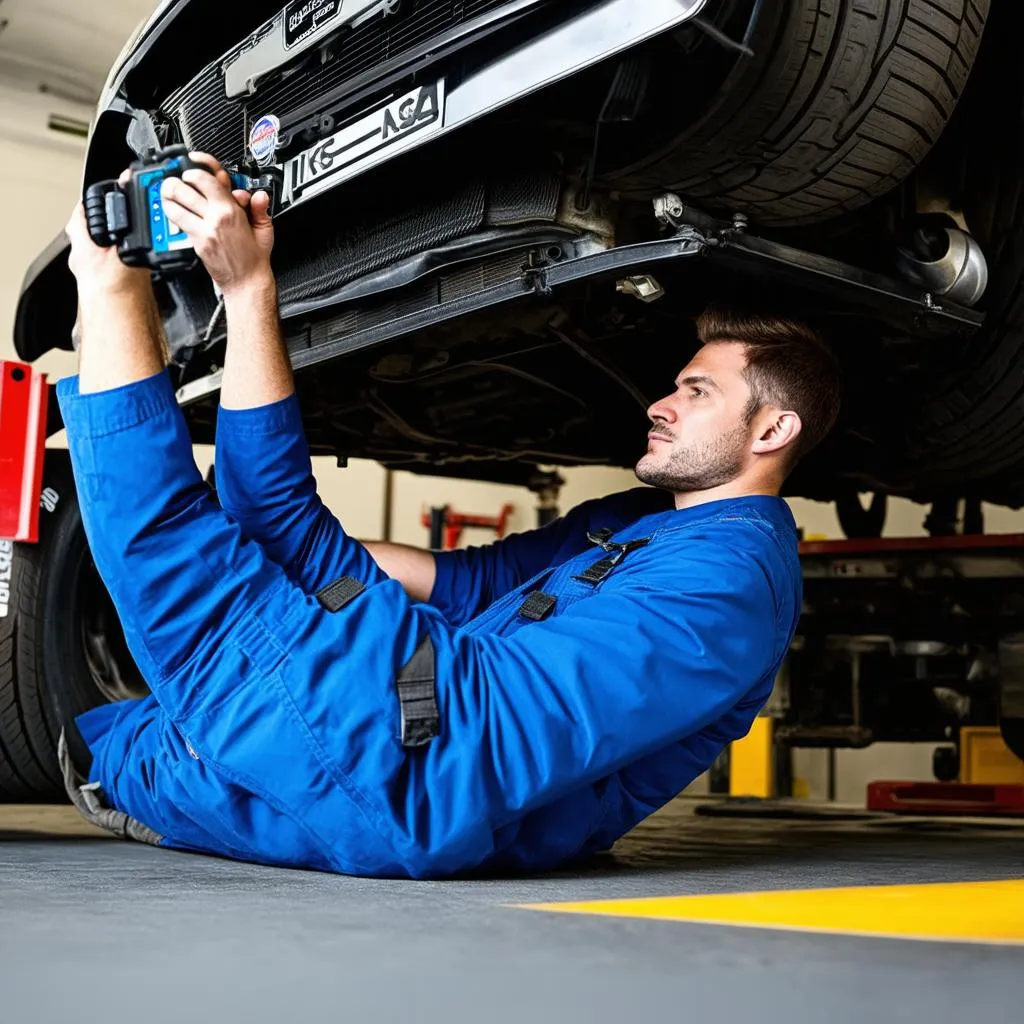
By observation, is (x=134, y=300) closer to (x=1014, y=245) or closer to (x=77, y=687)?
(x=77, y=687)

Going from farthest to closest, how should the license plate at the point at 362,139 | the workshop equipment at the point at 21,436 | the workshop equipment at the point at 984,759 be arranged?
1. the workshop equipment at the point at 984,759
2. the workshop equipment at the point at 21,436
3. the license plate at the point at 362,139

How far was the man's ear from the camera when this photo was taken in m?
1.87

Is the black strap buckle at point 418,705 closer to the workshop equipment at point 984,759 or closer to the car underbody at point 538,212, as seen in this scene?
the car underbody at point 538,212

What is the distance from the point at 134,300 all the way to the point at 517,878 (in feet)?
2.74

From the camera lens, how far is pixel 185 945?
0.96m

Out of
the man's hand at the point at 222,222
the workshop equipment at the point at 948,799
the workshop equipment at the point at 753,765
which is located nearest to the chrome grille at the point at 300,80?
the man's hand at the point at 222,222

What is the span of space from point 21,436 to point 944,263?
147cm

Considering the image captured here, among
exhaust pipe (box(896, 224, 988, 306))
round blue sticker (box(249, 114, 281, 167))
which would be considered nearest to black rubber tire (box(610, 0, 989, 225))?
exhaust pipe (box(896, 224, 988, 306))

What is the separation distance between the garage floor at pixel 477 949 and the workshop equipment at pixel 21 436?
73cm

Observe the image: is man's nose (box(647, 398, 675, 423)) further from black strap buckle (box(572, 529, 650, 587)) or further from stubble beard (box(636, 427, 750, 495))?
black strap buckle (box(572, 529, 650, 587))

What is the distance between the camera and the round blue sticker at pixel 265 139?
1.83 metres

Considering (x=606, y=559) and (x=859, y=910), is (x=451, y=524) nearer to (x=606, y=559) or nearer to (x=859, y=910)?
(x=606, y=559)

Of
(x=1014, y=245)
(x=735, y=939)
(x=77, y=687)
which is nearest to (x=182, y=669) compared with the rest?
(x=735, y=939)

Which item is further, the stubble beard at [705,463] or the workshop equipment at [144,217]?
the stubble beard at [705,463]
